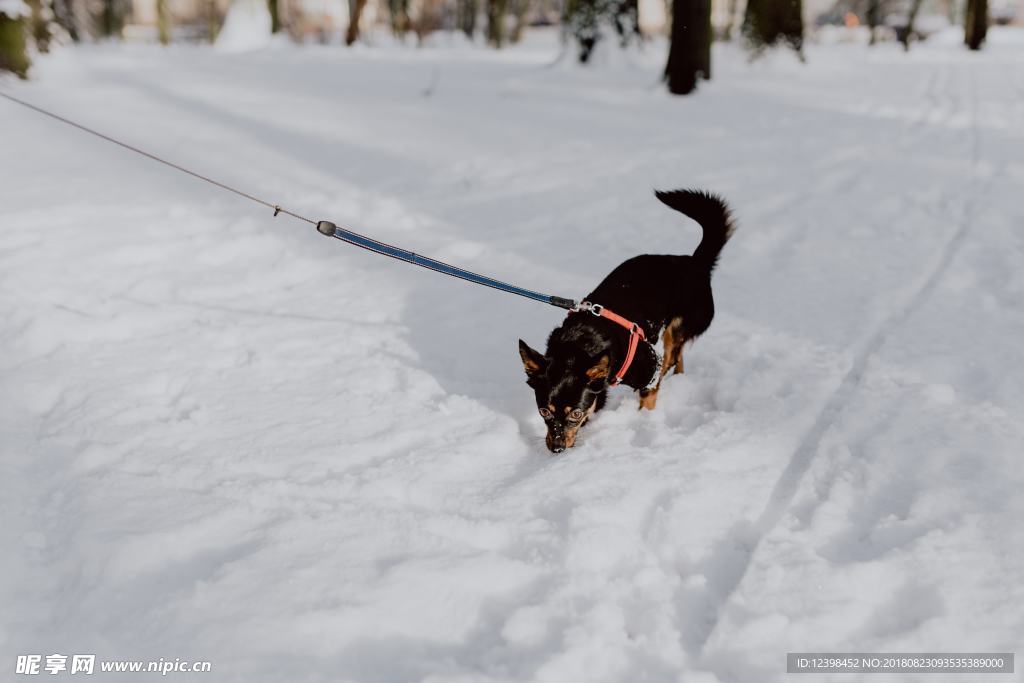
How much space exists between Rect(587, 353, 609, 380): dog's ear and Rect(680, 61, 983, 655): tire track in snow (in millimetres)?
822

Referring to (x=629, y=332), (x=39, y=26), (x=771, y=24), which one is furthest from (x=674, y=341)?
(x=771, y=24)

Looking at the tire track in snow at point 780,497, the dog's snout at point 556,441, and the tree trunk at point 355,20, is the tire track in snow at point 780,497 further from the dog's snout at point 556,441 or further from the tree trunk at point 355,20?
the tree trunk at point 355,20

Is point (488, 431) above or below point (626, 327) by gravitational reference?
below

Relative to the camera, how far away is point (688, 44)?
10.9 metres

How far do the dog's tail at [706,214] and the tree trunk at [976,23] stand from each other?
25705 millimetres

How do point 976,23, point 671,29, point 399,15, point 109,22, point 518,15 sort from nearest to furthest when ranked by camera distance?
1. point 671,29
2. point 976,23
3. point 109,22
4. point 399,15
5. point 518,15

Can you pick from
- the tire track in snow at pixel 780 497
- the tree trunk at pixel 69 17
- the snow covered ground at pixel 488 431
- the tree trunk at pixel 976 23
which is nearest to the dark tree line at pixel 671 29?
the snow covered ground at pixel 488 431

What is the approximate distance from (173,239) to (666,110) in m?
7.27

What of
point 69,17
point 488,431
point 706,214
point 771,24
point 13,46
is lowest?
point 488,431

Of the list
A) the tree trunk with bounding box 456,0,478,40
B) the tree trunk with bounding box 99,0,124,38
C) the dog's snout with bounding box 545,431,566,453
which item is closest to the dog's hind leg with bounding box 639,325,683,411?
the dog's snout with bounding box 545,431,566,453

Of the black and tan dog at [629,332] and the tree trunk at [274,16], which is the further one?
the tree trunk at [274,16]

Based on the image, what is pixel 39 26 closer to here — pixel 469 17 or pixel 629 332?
pixel 629 332

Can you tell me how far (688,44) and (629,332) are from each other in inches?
357

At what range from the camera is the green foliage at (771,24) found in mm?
14867
